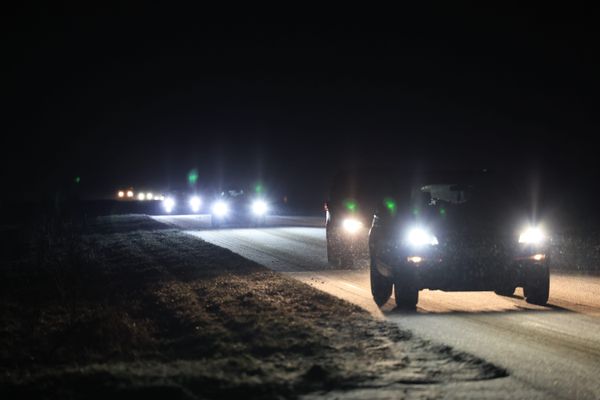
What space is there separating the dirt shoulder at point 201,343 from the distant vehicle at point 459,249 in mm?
974

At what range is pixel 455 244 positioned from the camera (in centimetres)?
1007

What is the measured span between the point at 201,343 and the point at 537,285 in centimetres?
522

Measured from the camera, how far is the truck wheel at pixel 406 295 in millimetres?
10219

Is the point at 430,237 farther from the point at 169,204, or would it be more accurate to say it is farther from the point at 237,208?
the point at 169,204

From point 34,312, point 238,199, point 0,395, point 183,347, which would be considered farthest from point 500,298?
point 238,199

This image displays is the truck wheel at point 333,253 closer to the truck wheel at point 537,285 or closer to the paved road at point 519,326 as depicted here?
the paved road at point 519,326

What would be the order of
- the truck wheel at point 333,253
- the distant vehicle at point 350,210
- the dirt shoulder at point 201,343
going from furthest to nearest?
the truck wheel at point 333,253
the distant vehicle at point 350,210
the dirt shoulder at point 201,343

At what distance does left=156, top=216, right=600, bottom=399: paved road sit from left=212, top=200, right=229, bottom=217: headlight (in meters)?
18.6

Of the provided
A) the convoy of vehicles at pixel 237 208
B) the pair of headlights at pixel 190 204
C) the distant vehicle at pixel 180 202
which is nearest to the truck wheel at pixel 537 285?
the convoy of vehicles at pixel 237 208

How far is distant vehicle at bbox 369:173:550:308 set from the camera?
10055 millimetres

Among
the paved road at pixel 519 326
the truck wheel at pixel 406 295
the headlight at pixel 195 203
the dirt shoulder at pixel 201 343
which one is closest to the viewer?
the dirt shoulder at pixel 201 343

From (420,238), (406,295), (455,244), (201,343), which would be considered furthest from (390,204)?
(201,343)

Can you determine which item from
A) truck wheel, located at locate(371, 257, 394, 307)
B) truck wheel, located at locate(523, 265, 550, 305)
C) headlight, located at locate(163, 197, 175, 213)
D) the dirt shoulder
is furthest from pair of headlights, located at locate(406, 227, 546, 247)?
headlight, located at locate(163, 197, 175, 213)

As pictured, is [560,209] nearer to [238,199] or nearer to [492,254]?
[238,199]
